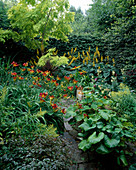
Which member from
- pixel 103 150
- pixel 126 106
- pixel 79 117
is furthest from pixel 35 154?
pixel 126 106

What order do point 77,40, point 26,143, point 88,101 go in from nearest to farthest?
point 26,143 < point 88,101 < point 77,40

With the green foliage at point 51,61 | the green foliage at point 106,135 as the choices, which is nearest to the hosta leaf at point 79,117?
the green foliage at point 106,135

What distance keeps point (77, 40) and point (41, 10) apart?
245cm

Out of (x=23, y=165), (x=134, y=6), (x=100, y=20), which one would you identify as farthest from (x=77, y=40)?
(x=23, y=165)

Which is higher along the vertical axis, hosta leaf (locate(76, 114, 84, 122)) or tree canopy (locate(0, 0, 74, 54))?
tree canopy (locate(0, 0, 74, 54))

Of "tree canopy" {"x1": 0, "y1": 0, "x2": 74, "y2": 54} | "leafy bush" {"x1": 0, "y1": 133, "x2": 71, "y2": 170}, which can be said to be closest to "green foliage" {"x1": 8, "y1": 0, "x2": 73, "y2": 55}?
"tree canopy" {"x1": 0, "y1": 0, "x2": 74, "y2": 54}

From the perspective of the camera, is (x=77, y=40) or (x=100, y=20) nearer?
(x=77, y=40)

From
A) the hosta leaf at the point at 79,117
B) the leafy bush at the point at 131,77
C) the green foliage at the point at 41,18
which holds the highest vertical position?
the green foliage at the point at 41,18

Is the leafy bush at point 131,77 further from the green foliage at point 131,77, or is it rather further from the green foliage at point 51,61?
the green foliage at point 51,61

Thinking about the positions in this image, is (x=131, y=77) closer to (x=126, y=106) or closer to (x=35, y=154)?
(x=126, y=106)

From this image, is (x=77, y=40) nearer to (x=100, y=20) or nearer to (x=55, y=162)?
(x=100, y=20)

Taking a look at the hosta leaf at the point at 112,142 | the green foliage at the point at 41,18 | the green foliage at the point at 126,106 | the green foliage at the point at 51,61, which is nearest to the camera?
the hosta leaf at the point at 112,142

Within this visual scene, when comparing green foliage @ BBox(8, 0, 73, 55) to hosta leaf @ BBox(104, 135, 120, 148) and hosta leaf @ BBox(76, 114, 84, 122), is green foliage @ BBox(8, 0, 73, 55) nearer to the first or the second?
hosta leaf @ BBox(76, 114, 84, 122)

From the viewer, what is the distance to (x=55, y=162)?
3.90 ft
